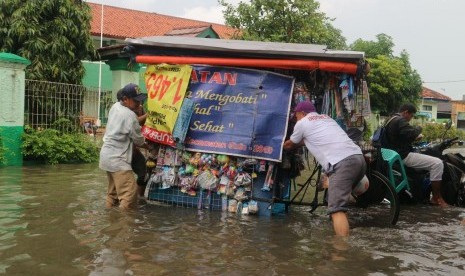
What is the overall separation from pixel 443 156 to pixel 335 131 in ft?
11.2

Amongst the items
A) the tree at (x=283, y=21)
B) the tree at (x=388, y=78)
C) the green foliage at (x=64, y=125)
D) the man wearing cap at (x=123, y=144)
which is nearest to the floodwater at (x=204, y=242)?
the man wearing cap at (x=123, y=144)

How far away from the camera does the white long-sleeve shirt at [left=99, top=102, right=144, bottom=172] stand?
6012 mm

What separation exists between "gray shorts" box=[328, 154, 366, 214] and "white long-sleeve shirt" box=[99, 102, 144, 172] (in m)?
2.44

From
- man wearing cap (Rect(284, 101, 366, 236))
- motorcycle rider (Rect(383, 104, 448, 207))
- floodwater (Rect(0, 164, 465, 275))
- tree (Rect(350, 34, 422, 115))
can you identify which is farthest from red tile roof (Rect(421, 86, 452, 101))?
man wearing cap (Rect(284, 101, 366, 236))

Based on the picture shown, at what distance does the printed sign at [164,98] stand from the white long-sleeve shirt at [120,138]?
1.35 ft

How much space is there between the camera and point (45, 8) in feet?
41.7

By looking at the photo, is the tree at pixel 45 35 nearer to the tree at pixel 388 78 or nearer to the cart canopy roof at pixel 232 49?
the cart canopy roof at pixel 232 49

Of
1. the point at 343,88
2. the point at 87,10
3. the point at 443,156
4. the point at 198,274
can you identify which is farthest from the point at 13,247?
the point at 87,10

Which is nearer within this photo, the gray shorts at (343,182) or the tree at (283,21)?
the gray shorts at (343,182)

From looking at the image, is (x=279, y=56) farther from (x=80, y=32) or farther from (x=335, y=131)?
(x=80, y=32)

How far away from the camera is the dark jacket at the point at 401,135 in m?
7.01

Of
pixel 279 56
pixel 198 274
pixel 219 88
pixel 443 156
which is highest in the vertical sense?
pixel 279 56

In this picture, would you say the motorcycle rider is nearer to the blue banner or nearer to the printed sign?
the blue banner

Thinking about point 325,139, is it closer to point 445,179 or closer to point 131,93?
point 131,93
